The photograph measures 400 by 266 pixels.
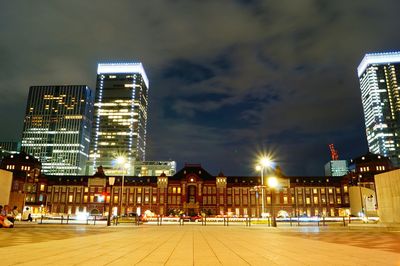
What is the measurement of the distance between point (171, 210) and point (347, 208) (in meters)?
59.9

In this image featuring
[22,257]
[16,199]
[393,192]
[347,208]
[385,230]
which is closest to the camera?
[22,257]

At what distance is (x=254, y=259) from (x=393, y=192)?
27846mm

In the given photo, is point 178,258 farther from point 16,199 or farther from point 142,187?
point 142,187

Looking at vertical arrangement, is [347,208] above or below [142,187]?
below

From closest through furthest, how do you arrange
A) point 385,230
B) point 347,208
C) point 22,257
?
point 22,257
point 385,230
point 347,208

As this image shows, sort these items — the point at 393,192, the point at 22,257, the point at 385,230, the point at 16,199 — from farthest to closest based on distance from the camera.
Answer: the point at 16,199 → the point at 393,192 → the point at 385,230 → the point at 22,257

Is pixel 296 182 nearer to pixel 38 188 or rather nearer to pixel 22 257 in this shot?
pixel 38 188

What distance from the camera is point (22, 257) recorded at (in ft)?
31.5

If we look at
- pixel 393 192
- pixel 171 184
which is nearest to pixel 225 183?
pixel 171 184

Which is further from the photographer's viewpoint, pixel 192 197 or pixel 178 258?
pixel 192 197

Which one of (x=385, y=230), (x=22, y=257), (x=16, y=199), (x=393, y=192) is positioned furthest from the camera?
(x=16, y=199)

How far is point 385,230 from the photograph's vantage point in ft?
89.4

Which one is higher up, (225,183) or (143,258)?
(225,183)

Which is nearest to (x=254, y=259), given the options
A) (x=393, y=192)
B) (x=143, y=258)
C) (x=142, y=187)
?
(x=143, y=258)
